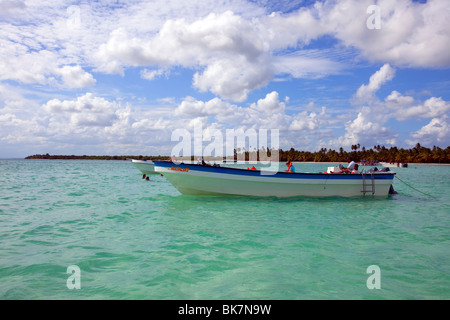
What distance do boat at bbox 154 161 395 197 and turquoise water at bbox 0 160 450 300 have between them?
217 cm

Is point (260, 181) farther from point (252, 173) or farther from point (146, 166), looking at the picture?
point (146, 166)

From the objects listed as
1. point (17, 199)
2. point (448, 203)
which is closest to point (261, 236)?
point (448, 203)

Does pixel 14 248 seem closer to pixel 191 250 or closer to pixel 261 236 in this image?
pixel 191 250

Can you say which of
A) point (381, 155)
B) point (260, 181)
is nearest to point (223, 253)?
point (260, 181)

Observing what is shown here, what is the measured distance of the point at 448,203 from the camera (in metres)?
18.5

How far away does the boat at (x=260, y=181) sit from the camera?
54.2 feet

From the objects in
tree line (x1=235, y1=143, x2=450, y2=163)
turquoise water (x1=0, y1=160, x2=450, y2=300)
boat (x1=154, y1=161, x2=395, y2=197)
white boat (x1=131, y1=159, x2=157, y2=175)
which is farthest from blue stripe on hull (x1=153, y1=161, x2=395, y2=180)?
tree line (x1=235, y1=143, x2=450, y2=163)

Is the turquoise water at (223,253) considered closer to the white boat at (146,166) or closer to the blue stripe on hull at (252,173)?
the blue stripe on hull at (252,173)

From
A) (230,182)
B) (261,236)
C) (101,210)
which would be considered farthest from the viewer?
(230,182)

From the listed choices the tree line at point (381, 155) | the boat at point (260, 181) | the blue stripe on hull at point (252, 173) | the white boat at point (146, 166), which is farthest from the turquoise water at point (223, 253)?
the tree line at point (381, 155)

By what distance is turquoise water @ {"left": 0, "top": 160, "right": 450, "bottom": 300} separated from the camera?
19.5 ft
